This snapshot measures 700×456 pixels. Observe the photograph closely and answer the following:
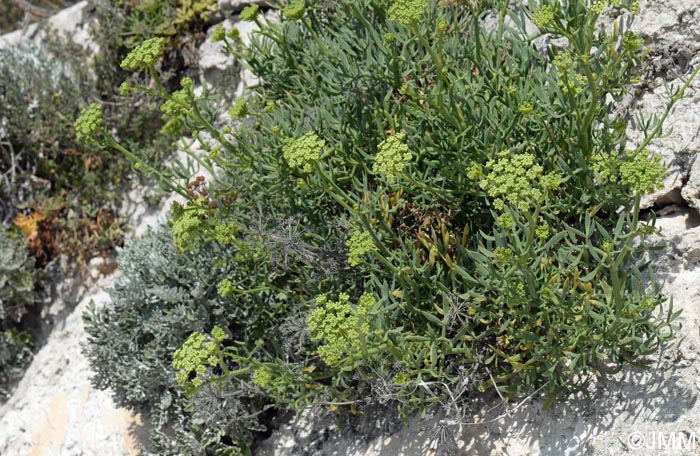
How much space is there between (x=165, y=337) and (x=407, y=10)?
8.36 feet

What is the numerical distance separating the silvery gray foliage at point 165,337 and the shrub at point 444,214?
0.89 feet

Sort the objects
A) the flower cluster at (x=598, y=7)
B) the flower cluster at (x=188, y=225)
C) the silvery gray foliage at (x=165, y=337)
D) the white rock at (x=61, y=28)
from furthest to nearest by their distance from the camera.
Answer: the white rock at (x=61, y=28), the silvery gray foliage at (x=165, y=337), the flower cluster at (x=188, y=225), the flower cluster at (x=598, y=7)

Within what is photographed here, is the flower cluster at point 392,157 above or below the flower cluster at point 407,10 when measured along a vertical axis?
below

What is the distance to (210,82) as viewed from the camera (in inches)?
246

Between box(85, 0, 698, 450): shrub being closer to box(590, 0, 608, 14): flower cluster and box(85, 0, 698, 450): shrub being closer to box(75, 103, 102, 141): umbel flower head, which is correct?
box(590, 0, 608, 14): flower cluster

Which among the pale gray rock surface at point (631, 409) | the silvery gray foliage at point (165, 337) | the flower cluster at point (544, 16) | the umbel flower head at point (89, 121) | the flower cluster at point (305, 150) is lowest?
the pale gray rock surface at point (631, 409)

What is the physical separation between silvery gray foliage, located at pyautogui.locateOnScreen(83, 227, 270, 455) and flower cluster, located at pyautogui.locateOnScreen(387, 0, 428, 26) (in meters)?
1.78

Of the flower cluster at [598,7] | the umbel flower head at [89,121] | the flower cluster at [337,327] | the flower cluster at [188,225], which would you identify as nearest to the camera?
the flower cluster at [337,327]

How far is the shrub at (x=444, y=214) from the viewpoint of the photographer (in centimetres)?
325

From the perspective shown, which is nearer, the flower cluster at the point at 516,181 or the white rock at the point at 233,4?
the flower cluster at the point at 516,181

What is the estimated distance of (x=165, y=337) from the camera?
184 inches

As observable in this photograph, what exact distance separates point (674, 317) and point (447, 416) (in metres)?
1.14

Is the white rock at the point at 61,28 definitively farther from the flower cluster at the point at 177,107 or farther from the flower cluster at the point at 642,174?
the flower cluster at the point at 642,174

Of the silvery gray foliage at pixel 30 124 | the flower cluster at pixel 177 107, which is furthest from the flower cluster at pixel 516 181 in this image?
the silvery gray foliage at pixel 30 124
